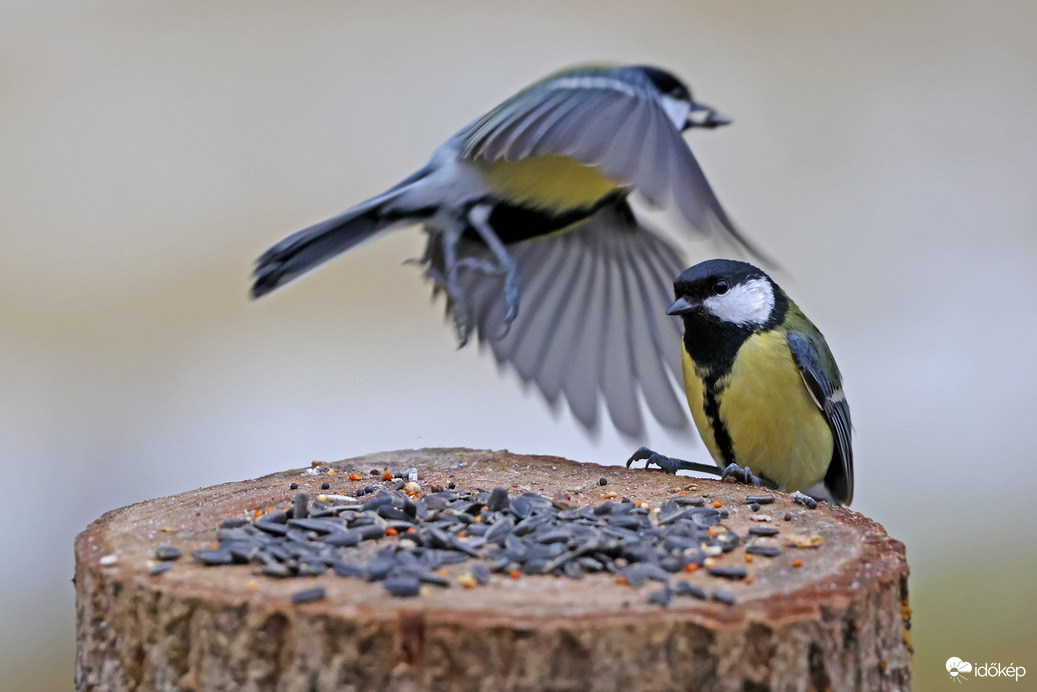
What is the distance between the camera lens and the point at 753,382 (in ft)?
7.17

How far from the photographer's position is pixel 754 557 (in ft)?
4.97

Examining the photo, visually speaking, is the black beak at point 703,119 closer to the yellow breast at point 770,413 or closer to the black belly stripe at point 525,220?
the black belly stripe at point 525,220

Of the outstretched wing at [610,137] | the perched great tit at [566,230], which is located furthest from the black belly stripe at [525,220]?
the outstretched wing at [610,137]

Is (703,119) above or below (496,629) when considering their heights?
above

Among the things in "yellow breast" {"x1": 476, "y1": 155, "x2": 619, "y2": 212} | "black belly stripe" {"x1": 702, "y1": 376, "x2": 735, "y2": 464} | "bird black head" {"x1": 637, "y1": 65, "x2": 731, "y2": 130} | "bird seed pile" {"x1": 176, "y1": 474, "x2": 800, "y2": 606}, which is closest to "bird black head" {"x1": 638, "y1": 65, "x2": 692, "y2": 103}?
"bird black head" {"x1": 637, "y1": 65, "x2": 731, "y2": 130}

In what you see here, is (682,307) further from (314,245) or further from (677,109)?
(314,245)

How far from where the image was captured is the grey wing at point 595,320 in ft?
8.75

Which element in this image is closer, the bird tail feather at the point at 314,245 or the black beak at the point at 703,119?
the bird tail feather at the point at 314,245

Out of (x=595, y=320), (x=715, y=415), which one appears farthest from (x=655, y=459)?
(x=595, y=320)

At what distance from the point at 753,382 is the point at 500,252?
0.66 m

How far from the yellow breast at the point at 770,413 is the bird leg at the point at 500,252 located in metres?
0.46

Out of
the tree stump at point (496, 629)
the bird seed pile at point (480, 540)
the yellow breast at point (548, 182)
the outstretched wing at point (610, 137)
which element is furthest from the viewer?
the yellow breast at point (548, 182)

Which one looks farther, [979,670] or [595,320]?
[979,670]

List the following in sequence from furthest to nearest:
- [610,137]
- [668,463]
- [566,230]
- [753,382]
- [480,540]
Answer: [566,230]
[668,463]
[753,382]
[610,137]
[480,540]
